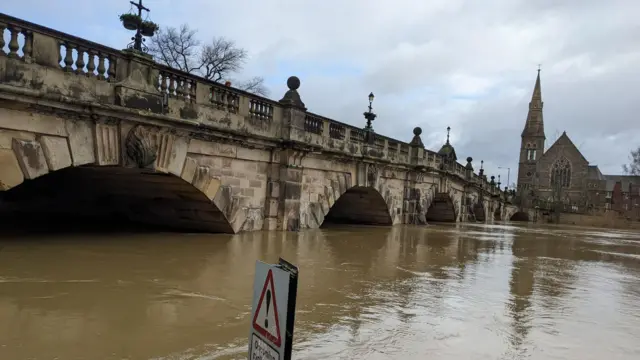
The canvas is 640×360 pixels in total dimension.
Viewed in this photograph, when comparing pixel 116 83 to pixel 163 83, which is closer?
pixel 116 83

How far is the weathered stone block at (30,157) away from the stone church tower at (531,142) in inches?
3022

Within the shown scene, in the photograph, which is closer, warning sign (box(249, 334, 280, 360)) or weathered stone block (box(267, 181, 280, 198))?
warning sign (box(249, 334, 280, 360))

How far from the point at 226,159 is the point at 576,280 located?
750 cm

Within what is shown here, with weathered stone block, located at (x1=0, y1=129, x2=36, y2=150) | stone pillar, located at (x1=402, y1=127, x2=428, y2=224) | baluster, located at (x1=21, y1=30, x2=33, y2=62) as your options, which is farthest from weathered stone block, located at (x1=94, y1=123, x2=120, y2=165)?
stone pillar, located at (x1=402, y1=127, x2=428, y2=224)

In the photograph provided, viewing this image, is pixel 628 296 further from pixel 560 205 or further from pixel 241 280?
pixel 560 205

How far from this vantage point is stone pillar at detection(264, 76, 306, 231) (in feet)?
41.7

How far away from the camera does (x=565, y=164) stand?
71.5 meters

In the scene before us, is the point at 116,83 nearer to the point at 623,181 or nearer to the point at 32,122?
the point at 32,122

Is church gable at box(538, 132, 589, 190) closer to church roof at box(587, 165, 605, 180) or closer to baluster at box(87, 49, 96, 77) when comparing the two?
church roof at box(587, 165, 605, 180)

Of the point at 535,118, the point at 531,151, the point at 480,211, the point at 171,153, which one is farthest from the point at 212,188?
the point at 535,118

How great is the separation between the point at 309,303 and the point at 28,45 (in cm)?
568

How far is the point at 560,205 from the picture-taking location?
5206 cm

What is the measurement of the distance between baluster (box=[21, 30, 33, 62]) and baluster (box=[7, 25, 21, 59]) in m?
0.09

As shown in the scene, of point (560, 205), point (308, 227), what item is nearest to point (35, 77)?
point (308, 227)
